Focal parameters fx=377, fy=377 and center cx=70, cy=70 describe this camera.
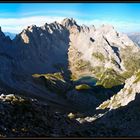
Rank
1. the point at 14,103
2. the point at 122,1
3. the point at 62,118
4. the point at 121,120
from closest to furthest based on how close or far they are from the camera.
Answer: the point at 122,1
the point at 14,103
the point at 62,118
the point at 121,120

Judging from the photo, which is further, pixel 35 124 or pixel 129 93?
pixel 129 93

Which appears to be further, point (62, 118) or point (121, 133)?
point (121, 133)

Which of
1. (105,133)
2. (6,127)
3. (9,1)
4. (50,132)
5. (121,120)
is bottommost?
(121,120)

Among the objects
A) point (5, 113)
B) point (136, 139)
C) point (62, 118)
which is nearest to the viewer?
point (136, 139)

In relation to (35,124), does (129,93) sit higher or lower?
lower

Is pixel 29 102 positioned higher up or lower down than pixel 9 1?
lower down

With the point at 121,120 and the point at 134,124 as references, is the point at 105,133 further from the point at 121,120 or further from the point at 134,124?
the point at 121,120

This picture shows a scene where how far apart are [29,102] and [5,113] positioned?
6461 mm

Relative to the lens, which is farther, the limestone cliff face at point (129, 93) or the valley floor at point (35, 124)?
the limestone cliff face at point (129, 93)

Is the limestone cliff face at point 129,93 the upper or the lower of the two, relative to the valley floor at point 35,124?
lower

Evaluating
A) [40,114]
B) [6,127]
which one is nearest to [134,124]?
[40,114]

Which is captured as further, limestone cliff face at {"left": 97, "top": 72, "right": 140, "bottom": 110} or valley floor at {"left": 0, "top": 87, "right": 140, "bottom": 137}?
limestone cliff face at {"left": 97, "top": 72, "right": 140, "bottom": 110}

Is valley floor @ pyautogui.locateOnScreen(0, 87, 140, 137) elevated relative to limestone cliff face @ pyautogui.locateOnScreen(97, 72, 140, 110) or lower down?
elevated

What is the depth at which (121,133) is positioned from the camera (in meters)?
51.4
